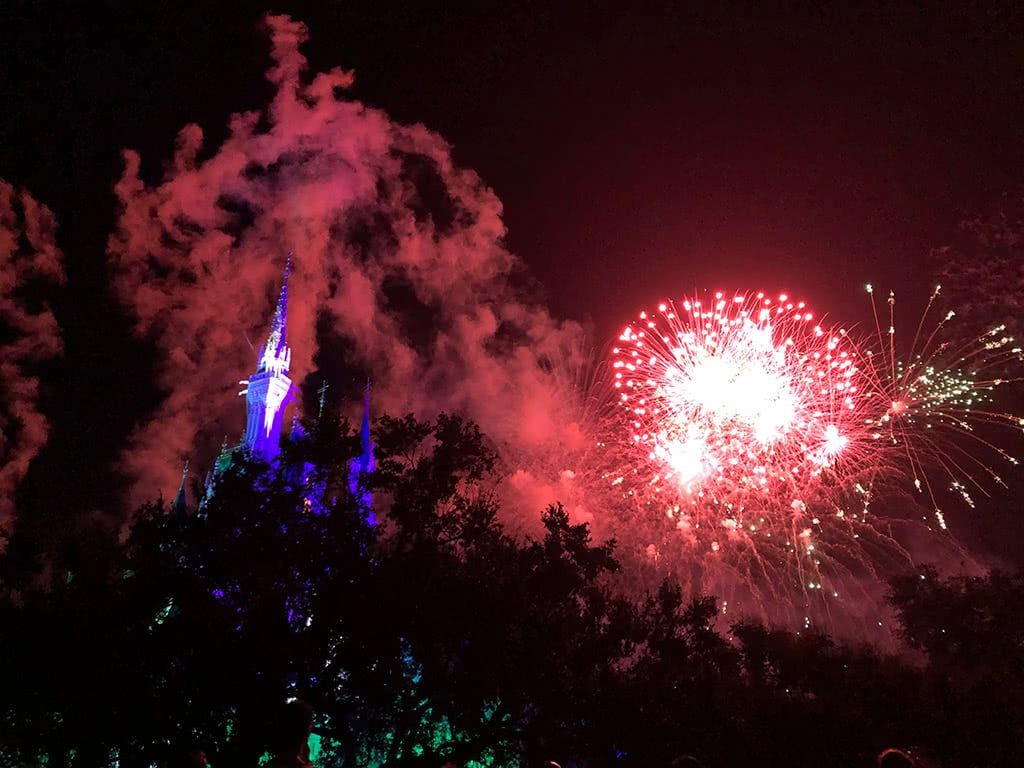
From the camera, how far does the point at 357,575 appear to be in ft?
47.4

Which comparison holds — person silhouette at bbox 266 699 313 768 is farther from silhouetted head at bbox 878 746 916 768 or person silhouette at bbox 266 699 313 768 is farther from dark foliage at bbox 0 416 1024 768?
dark foliage at bbox 0 416 1024 768

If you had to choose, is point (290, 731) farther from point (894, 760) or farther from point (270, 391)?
point (270, 391)

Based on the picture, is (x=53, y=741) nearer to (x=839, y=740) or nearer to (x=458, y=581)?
(x=458, y=581)

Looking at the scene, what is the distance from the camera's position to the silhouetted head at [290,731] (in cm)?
502

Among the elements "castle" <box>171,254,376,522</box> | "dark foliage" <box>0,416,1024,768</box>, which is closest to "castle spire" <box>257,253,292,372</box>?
"castle" <box>171,254,376,522</box>

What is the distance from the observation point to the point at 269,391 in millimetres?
67188

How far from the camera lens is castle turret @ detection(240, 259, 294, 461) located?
6675 cm

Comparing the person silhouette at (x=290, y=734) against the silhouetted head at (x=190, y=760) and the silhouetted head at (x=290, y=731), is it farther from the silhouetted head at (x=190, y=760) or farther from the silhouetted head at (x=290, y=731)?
the silhouetted head at (x=190, y=760)

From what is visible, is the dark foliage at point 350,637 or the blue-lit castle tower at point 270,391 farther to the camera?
the blue-lit castle tower at point 270,391

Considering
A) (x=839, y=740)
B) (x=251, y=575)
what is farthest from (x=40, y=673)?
(x=839, y=740)

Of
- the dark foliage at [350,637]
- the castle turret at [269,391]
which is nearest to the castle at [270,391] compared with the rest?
the castle turret at [269,391]

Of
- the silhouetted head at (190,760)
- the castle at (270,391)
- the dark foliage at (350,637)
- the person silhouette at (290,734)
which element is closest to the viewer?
the person silhouette at (290,734)

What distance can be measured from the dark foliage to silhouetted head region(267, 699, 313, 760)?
269 inches

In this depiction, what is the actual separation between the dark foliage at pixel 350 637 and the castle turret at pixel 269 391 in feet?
169
